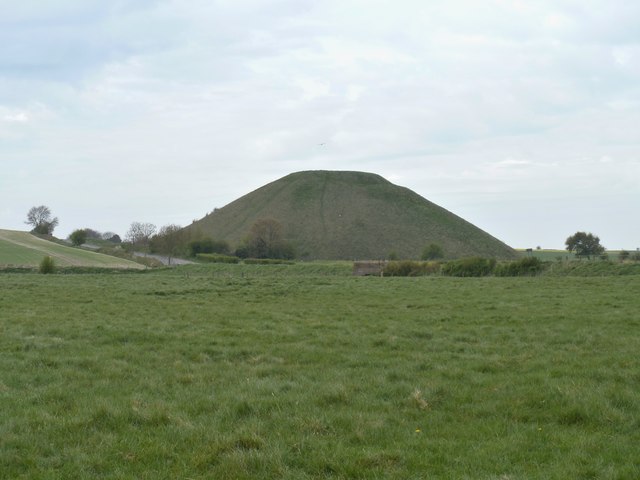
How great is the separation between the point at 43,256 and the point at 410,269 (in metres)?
48.5

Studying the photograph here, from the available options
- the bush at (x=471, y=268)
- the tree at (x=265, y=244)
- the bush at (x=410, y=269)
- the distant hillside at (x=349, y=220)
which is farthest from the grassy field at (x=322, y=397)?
the distant hillside at (x=349, y=220)

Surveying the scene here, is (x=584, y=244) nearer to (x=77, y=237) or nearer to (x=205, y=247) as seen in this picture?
(x=205, y=247)

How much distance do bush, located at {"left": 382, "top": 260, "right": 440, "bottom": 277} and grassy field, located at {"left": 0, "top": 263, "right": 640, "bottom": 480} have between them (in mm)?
39407

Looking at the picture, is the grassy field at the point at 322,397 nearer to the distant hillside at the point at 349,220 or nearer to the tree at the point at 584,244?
the tree at the point at 584,244

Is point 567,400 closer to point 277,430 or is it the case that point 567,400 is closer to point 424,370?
point 424,370

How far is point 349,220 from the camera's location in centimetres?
13788

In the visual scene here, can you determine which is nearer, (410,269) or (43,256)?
(410,269)

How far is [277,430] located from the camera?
24.8 feet

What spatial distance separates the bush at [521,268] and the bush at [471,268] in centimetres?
119

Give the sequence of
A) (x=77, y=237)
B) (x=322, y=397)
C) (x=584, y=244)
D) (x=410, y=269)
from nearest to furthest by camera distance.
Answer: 1. (x=322, y=397)
2. (x=410, y=269)
3. (x=584, y=244)
4. (x=77, y=237)

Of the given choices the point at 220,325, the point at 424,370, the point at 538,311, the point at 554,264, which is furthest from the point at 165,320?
the point at 554,264

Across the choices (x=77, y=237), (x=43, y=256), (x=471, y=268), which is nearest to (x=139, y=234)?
(x=77, y=237)

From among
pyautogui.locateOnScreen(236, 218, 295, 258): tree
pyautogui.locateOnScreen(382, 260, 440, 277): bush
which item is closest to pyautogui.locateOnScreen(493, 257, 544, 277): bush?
pyautogui.locateOnScreen(382, 260, 440, 277): bush

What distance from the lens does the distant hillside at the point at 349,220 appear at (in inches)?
4946
